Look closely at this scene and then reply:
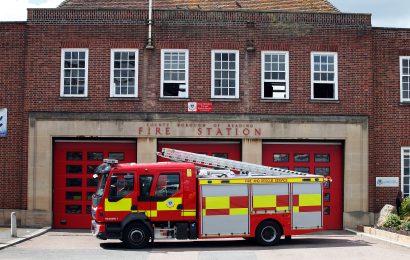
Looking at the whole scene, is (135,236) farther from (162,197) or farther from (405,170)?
(405,170)

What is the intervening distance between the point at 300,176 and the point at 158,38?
7.86 meters

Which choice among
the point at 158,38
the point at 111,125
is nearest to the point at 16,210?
the point at 111,125

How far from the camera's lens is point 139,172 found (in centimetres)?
1912

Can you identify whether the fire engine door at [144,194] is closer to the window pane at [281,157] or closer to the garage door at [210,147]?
the garage door at [210,147]

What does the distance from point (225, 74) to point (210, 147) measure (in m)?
2.60

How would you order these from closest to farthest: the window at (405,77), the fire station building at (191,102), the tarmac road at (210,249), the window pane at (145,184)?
the tarmac road at (210,249)
the window pane at (145,184)
the fire station building at (191,102)
the window at (405,77)

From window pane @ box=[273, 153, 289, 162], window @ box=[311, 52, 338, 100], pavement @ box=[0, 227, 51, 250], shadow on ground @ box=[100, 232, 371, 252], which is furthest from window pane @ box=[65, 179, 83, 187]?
window @ box=[311, 52, 338, 100]

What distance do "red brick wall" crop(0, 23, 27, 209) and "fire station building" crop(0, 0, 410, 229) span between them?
3 cm

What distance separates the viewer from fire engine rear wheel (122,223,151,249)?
18.9 meters

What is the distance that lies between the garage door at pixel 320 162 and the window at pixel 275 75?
5.84 ft

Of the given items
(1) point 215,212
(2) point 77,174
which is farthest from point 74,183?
(1) point 215,212

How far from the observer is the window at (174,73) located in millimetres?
24734

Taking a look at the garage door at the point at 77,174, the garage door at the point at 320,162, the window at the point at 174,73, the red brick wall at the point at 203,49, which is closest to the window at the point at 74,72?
the red brick wall at the point at 203,49

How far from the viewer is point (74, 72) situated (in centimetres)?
2475
